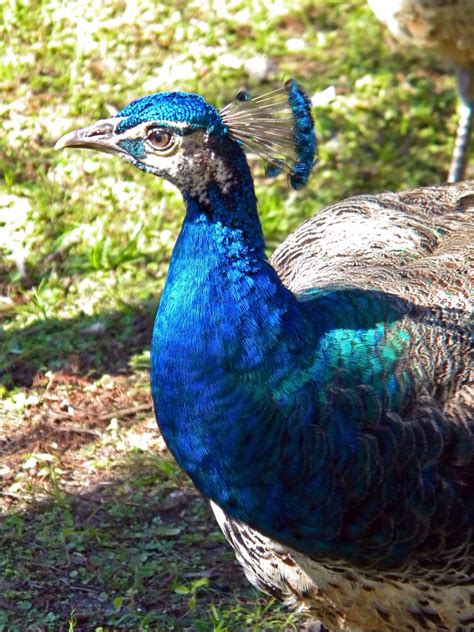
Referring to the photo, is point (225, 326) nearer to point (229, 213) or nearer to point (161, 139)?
point (229, 213)

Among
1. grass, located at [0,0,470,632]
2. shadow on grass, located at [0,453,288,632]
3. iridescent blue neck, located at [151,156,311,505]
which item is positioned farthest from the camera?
grass, located at [0,0,470,632]

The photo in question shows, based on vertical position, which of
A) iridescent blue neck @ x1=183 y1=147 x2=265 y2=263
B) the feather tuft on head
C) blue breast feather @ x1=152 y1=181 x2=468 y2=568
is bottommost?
blue breast feather @ x1=152 y1=181 x2=468 y2=568

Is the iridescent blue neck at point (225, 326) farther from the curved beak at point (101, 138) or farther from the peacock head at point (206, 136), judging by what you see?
the curved beak at point (101, 138)

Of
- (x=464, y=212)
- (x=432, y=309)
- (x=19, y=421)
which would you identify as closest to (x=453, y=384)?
(x=432, y=309)

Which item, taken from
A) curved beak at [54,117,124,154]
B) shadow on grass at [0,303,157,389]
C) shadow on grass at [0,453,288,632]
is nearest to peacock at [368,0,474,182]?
shadow on grass at [0,303,157,389]

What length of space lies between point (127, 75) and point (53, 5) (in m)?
0.69

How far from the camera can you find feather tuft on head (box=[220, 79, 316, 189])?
2.56 m

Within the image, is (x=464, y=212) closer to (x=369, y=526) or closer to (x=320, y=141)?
(x=369, y=526)

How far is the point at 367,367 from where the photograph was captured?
8.55 feet

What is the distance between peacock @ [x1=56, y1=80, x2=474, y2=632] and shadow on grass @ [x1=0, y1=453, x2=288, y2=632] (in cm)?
91

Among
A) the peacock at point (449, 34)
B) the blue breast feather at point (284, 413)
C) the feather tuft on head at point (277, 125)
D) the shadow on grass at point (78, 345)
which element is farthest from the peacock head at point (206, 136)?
the peacock at point (449, 34)

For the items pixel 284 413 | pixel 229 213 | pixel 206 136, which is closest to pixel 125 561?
pixel 284 413

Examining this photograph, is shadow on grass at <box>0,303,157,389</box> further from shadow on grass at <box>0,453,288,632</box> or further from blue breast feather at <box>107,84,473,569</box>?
blue breast feather at <box>107,84,473,569</box>

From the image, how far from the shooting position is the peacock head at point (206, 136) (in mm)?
2498
